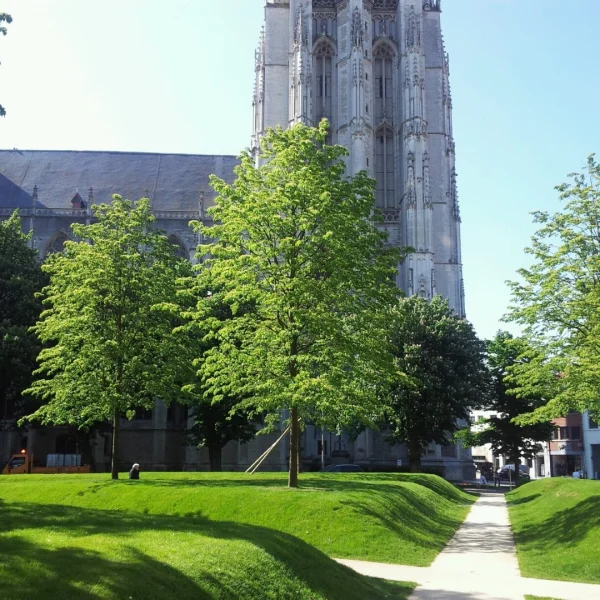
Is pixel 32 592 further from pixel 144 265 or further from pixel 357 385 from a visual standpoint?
pixel 144 265

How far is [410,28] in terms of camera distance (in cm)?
5897

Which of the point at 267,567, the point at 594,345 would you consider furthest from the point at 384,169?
the point at 267,567

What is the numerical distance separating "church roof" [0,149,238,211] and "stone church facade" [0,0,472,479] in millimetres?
171

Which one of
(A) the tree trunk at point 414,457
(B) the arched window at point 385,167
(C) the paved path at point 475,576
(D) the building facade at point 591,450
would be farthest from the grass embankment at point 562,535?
(D) the building facade at point 591,450

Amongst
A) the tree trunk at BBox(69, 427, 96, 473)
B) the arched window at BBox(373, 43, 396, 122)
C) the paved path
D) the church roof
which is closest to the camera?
the paved path

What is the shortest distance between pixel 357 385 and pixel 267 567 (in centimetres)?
1301

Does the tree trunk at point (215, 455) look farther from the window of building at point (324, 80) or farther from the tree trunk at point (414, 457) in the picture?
the window of building at point (324, 80)

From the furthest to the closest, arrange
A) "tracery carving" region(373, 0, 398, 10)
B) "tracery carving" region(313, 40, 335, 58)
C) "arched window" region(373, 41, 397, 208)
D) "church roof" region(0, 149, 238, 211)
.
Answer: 1. "church roof" region(0, 149, 238, 211)
2. "tracery carving" region(373, 0, 398, 10)
3. "tracery carving" region(313, 40, 335, 58)
4. "arched window" region(373, 41, 397, 208)

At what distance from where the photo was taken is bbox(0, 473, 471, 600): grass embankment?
7.74m

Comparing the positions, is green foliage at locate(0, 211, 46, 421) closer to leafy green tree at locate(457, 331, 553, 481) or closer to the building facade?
leafy green tree at locate(457, 331, 553, 481)

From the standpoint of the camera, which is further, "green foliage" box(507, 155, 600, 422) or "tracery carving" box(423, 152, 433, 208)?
"tracery carving" box(423, 152, 433, 208)

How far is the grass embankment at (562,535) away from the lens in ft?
46.4

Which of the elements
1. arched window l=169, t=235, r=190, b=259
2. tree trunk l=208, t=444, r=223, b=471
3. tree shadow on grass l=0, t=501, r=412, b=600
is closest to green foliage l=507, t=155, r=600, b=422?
tree shadow on grass l=0, t=501, r=412, b=600

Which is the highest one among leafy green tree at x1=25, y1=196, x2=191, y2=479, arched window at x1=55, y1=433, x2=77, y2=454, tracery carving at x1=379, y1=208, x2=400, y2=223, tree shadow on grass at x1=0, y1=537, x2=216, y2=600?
tracery carving at x1=379, y1=208, x2=400, y2=223
